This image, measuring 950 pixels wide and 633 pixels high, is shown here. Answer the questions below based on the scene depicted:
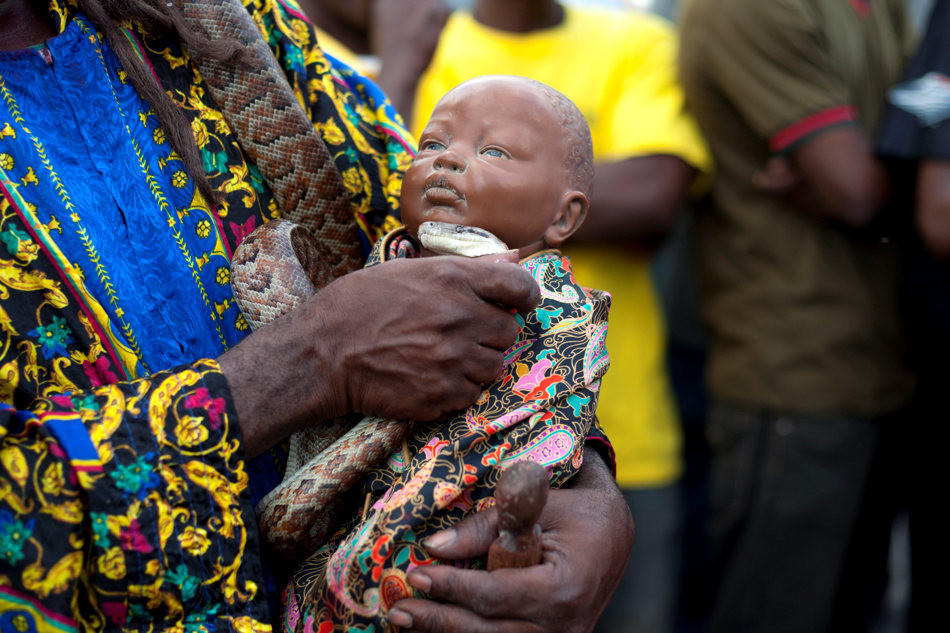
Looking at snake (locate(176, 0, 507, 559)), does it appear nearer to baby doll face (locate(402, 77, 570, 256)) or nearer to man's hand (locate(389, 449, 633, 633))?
baby doll face (locate(402, 77, 570, 256))

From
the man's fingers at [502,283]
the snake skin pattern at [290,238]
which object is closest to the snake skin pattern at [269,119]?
the snake skin pattern at [290,238]

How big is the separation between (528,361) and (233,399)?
522mm

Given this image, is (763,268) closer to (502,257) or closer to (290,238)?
(502,257)

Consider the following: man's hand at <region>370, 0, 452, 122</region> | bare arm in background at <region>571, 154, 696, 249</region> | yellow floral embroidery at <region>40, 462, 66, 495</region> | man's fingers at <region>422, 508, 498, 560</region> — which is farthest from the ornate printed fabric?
man's hand at <region>370, 0, 452, 122</region>

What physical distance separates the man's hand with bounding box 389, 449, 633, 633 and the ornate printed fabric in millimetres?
49

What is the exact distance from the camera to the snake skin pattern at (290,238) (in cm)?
150

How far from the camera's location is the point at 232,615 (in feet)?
4.47

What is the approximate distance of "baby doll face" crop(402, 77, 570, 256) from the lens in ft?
5.46

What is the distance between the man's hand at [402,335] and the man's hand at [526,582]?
0.76 ft

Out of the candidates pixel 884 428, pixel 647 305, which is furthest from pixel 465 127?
pixel 884 428

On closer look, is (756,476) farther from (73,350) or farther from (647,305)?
(73,350)

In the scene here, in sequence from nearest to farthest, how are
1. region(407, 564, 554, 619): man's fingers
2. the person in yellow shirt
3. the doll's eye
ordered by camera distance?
region(407, 564, 554, 619): man's fingers, the doll's eye, the person in yellow shirt

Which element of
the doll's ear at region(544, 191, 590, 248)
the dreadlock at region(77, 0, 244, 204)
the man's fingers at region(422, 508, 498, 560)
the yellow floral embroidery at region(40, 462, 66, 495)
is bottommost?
the man's fingers at region(422, 508, 498, 560)

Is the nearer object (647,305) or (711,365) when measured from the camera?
(647,305)
